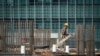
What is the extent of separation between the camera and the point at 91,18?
75625 millimetres

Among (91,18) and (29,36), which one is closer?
(29,36)

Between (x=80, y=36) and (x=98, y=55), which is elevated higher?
(x=80, y=36)

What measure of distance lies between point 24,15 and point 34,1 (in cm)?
276

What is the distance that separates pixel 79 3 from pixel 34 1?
23.7 feet

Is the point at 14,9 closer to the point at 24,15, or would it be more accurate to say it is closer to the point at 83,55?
the point at 24,15

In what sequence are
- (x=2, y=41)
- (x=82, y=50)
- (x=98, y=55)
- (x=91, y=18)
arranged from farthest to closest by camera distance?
(x=91, y=18) → (x=98, y=55) → (x=82, y=50) → (x=2, y=41)

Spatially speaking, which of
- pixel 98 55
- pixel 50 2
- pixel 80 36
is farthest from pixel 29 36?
pixel 50 2

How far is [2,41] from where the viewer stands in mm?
35250

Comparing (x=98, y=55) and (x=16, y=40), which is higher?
(x=16, y=40)

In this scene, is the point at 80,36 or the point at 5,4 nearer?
the point at 80,36

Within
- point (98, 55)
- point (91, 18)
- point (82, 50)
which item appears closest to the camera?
point (82, 50)

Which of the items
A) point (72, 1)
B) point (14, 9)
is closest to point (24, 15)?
point (14, 9)

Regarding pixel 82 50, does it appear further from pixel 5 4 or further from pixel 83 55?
pixel 5 4

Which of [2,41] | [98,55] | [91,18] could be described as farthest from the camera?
[91,18]
